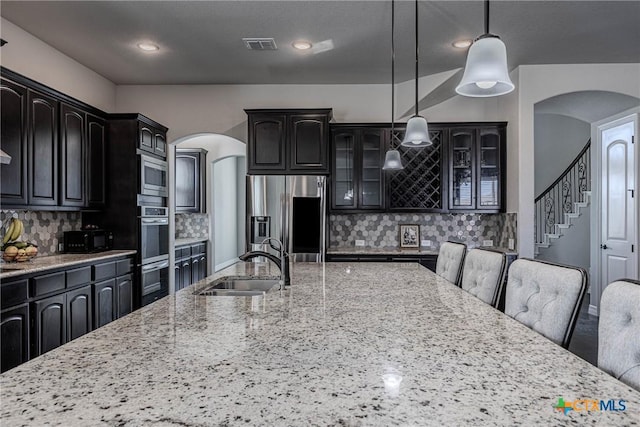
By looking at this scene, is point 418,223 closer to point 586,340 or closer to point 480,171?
point 480,171

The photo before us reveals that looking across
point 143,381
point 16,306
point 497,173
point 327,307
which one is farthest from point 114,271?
point 497,173

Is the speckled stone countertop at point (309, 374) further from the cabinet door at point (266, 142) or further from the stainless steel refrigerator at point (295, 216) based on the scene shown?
the cabinet door at point (266, 142)

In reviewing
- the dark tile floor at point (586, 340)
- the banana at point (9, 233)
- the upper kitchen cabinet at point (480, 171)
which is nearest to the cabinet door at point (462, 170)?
the upper kitchen cabinet at point (480, 171)

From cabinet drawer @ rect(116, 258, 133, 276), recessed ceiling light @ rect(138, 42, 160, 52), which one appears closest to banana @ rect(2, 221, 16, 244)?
cabinet drawer @ rect(116, 258, 133, 276)

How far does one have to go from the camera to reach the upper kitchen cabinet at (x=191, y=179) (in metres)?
6.60

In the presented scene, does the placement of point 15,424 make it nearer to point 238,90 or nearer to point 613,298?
point 613,298

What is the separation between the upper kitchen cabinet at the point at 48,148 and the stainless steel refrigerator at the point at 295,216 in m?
1.54

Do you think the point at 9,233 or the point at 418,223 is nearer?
the point at 9,233

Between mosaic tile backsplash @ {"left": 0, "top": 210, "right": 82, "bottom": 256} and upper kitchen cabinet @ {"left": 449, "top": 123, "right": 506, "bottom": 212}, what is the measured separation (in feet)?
13.1

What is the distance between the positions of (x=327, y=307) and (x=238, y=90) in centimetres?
406

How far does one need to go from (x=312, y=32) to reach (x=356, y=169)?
5.58ft

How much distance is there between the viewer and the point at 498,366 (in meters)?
1.02

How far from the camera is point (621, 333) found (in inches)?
43.0

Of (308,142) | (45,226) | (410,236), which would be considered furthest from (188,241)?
(410,236)
